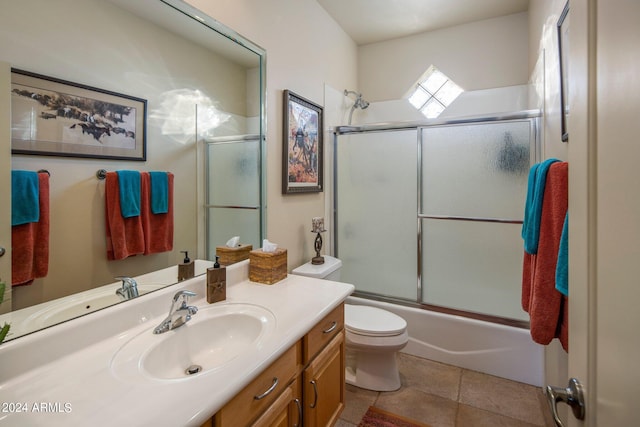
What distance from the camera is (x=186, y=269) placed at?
4.55ft

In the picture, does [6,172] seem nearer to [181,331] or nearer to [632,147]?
[181,331]

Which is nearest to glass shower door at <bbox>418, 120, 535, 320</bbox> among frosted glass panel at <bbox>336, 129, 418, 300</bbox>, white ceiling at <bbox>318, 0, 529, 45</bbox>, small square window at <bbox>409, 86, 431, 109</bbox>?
frosted glass panel at <bbox>336, 129, 418, 300</bbox>

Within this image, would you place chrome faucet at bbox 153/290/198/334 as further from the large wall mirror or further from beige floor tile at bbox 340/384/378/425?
beige floor tile at bbox 340/384/378/425

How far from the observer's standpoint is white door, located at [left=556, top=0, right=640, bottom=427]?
1.32 ft

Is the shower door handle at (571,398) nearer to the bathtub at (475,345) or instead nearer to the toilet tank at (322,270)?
the toilet tank at (322,270)

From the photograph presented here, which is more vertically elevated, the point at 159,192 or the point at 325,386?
the point at 159,192

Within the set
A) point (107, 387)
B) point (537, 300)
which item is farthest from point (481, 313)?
point (107, 387)

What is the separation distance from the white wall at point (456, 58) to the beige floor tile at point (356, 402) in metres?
2.70

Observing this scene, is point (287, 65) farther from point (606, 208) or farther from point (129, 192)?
point (606, 208)

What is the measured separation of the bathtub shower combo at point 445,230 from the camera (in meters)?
2.22

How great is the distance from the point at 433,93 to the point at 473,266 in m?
1.77

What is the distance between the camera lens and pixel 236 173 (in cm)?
174

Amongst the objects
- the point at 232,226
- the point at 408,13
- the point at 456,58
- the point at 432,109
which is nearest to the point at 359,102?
the point at 432,109

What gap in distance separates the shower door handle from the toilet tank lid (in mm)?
1566
